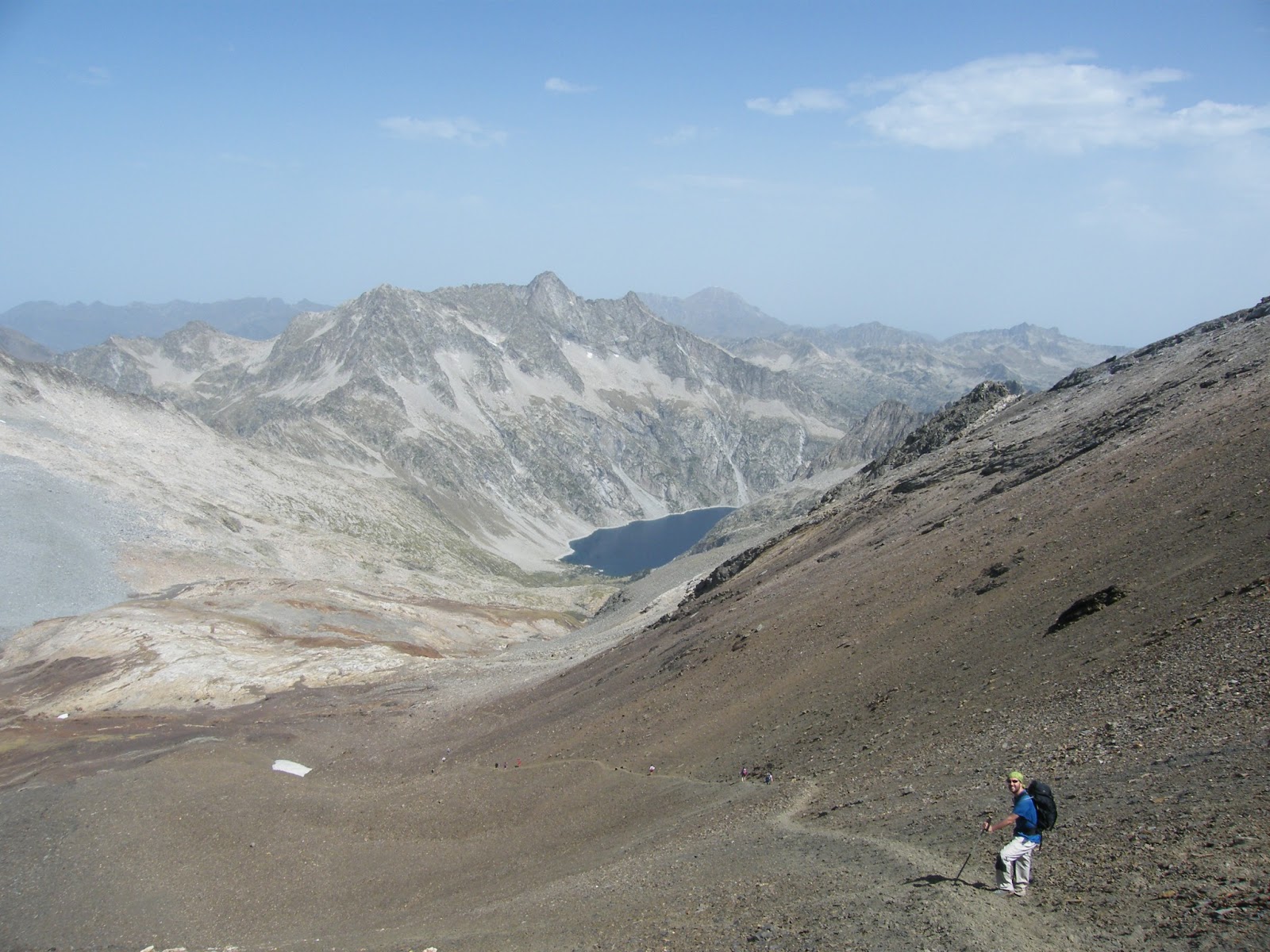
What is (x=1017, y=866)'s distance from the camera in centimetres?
1419

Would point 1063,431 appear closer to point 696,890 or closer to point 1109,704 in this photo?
point 1109,704

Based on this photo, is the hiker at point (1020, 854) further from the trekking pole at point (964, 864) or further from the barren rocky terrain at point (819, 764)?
the trekking pole at point (964, 864)

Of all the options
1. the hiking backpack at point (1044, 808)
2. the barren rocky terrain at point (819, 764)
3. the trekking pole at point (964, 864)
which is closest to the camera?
the hiking backpack at point (1044, 808)

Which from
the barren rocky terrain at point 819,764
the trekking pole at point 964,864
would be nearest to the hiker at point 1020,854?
the barren rocky terrain at point 819,764

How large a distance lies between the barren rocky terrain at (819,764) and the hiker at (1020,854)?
0.32 m

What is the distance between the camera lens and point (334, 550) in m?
126

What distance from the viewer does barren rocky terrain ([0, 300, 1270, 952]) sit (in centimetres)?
1521

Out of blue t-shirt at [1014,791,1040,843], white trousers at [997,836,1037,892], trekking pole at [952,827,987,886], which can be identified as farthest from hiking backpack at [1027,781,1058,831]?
trekking pole at [952,827,987,886]

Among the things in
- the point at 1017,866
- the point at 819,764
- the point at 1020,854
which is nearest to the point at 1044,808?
the point at 1020,854

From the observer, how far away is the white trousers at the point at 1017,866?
14.1 metres

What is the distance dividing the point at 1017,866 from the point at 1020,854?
0.22 m

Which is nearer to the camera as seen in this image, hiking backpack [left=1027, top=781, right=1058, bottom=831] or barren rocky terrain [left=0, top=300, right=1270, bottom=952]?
hiking backpack [left=1027, top=781, right=1058, bottom=831]

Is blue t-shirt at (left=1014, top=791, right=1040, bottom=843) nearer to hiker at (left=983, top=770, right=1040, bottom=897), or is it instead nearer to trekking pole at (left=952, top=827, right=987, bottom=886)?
hiker at (left=983, top=770, right=1040, bottom=897)

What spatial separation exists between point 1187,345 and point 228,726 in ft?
227
